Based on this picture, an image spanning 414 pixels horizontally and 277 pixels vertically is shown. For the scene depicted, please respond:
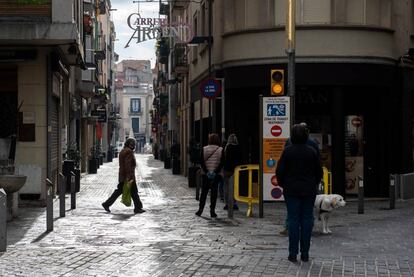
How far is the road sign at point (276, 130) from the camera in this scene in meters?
15.4

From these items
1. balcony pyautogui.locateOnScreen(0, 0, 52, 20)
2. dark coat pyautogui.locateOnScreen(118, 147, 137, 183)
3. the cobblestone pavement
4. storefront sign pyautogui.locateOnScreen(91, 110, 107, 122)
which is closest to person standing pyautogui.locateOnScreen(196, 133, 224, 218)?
the cobblestone pavement

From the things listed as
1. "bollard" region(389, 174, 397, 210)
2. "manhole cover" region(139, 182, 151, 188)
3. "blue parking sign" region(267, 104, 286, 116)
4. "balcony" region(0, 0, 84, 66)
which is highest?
"balcony" region(0, 0, 84, 66)

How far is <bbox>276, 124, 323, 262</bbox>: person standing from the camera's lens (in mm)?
10055

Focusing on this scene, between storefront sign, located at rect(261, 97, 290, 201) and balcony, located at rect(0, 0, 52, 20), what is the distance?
230 inches

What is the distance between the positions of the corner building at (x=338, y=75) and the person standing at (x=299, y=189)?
34.8 feet

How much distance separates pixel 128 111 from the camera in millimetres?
125875

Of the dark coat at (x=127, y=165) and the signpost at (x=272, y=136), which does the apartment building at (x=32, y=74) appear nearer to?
the dark coat at (x=127, y=165)

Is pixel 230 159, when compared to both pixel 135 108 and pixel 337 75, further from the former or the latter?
pixel 135 108

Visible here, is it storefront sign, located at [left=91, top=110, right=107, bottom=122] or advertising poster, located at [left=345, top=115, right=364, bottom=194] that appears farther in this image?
storefront sign, located at [left=91, top=110, right=107, bottom=122]

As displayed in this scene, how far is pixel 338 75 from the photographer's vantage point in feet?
67.6

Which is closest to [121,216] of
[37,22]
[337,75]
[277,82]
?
[277,82]

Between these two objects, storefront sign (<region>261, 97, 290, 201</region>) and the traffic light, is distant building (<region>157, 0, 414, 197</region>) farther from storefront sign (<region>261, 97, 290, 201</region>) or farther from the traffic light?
the traffic light

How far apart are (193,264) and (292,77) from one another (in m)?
6.21

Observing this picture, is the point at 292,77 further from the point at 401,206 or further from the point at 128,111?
the point at 128,111
